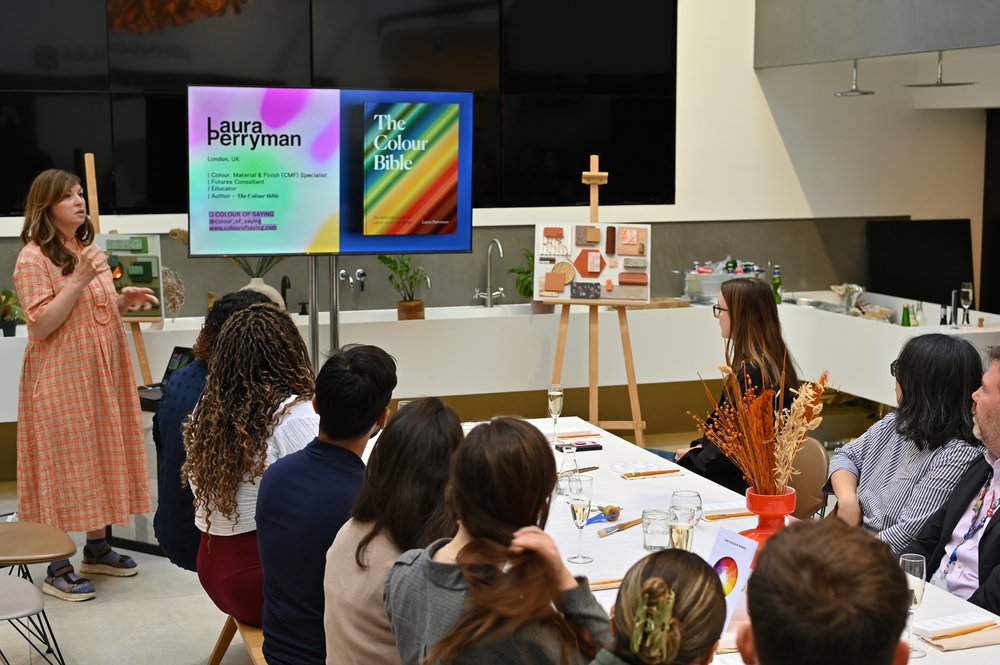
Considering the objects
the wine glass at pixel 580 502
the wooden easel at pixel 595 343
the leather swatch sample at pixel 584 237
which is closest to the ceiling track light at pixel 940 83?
the wooden easel at pixel 595 343

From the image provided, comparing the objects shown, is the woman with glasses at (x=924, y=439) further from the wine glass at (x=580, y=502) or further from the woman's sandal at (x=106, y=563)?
the woman's sandal at (x=106, y=563)

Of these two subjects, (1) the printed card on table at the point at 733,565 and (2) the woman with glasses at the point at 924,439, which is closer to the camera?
(1) the printed card on table at the point at 733,565

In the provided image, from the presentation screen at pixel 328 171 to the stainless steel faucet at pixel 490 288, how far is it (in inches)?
57.2

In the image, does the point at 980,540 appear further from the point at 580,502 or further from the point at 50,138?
the point at 50,138

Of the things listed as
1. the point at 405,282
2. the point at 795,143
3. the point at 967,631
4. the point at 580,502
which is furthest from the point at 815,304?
the point at 967,631

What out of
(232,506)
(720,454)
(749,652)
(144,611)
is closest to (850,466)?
(720,454)

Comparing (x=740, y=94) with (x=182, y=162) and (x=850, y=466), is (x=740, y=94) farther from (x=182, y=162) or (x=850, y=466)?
(x=850, y=466)

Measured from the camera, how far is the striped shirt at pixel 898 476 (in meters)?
3.26

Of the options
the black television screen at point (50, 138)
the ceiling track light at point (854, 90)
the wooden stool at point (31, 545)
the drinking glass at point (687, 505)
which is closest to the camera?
the drinking glass at point (687, 505)

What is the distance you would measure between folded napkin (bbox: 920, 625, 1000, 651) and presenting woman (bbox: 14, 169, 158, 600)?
11.0 ft

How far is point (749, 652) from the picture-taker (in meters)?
1.50

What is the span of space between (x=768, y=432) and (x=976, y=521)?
0.63 meters

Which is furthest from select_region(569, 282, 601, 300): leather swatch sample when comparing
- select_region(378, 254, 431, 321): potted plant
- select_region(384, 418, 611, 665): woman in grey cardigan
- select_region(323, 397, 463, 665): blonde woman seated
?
select_region(384, 418, 611, 665): woman in grey cardigan

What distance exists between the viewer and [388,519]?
7.65 feet
